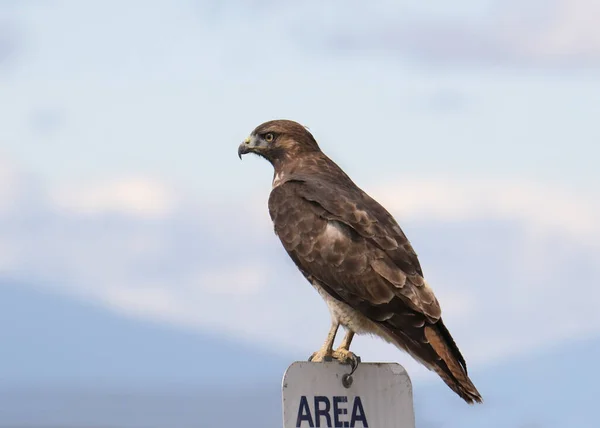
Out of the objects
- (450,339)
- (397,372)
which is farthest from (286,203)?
(397,372)

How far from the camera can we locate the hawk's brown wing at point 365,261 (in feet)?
21.5

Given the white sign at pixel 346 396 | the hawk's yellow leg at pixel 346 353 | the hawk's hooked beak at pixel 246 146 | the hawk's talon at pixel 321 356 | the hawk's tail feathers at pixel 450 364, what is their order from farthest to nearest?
the hawk's hooked beak at pixel 246 146
the hawk's talon at pixel 321 356
the hawk's tail feathers at pixel 450 364
the hawk's yellow leg at pixel 346 353
the white sign at pixel 346 396

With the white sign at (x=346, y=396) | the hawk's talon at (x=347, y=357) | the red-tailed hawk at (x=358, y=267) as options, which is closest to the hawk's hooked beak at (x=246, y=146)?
the red-tailed hawk at (x=358, y=267)

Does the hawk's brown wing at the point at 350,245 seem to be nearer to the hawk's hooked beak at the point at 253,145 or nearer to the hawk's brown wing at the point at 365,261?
the hawk's brown wing at the point at 365,261

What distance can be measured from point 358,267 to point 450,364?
4.00 ft

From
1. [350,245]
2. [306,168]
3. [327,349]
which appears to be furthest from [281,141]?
[327,349]

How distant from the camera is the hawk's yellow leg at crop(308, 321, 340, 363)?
6.86 metres

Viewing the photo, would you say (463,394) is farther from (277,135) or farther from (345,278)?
(277,135)

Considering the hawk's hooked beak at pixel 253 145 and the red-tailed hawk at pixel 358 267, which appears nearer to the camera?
the red-tailed hawk at pixel 358 267

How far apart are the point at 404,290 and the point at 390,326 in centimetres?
32

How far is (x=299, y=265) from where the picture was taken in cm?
763

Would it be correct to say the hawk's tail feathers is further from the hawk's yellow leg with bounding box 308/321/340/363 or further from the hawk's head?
the hawk's head

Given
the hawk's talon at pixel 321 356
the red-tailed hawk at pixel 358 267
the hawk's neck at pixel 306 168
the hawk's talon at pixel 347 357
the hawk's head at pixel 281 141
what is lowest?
the hawk's talon at pixel 347 357

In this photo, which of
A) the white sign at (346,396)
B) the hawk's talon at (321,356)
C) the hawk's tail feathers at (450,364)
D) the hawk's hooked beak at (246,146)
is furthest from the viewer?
the hawk's hooked beak at (246,146)
